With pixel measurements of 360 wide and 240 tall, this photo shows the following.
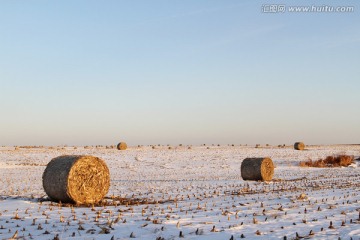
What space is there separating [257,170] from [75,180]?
36.2ft

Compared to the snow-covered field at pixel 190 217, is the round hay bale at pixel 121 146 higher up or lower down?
higher up

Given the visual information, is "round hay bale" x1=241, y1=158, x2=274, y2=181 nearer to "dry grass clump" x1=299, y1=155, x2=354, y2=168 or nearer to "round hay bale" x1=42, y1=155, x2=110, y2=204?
"round hay bale" x1=42, y1=155, x2=110, y2=204

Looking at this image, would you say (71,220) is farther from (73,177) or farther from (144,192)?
(144,192)

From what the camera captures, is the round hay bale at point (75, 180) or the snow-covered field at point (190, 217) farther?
the round hay bale at point (75, 180)

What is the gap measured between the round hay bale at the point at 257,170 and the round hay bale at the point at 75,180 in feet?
31.5

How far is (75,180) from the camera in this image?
13141 millimetres

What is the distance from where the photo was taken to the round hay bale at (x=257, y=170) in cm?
2138

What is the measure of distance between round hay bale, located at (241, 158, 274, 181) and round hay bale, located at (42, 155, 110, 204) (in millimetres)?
9587

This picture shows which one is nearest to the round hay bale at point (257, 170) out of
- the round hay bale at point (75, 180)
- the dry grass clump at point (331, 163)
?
the round hay bale at point (75, 180)

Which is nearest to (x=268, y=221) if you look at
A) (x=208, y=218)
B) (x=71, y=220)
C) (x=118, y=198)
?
(x=208, y=218)

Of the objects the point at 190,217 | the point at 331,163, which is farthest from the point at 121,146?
the point at 190,217

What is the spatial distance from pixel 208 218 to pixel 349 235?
3124 millimetres

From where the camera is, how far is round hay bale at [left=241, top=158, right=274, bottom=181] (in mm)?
21375

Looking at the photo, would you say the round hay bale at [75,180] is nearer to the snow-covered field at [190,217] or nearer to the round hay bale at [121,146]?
the snow-covered field at [190,217]
